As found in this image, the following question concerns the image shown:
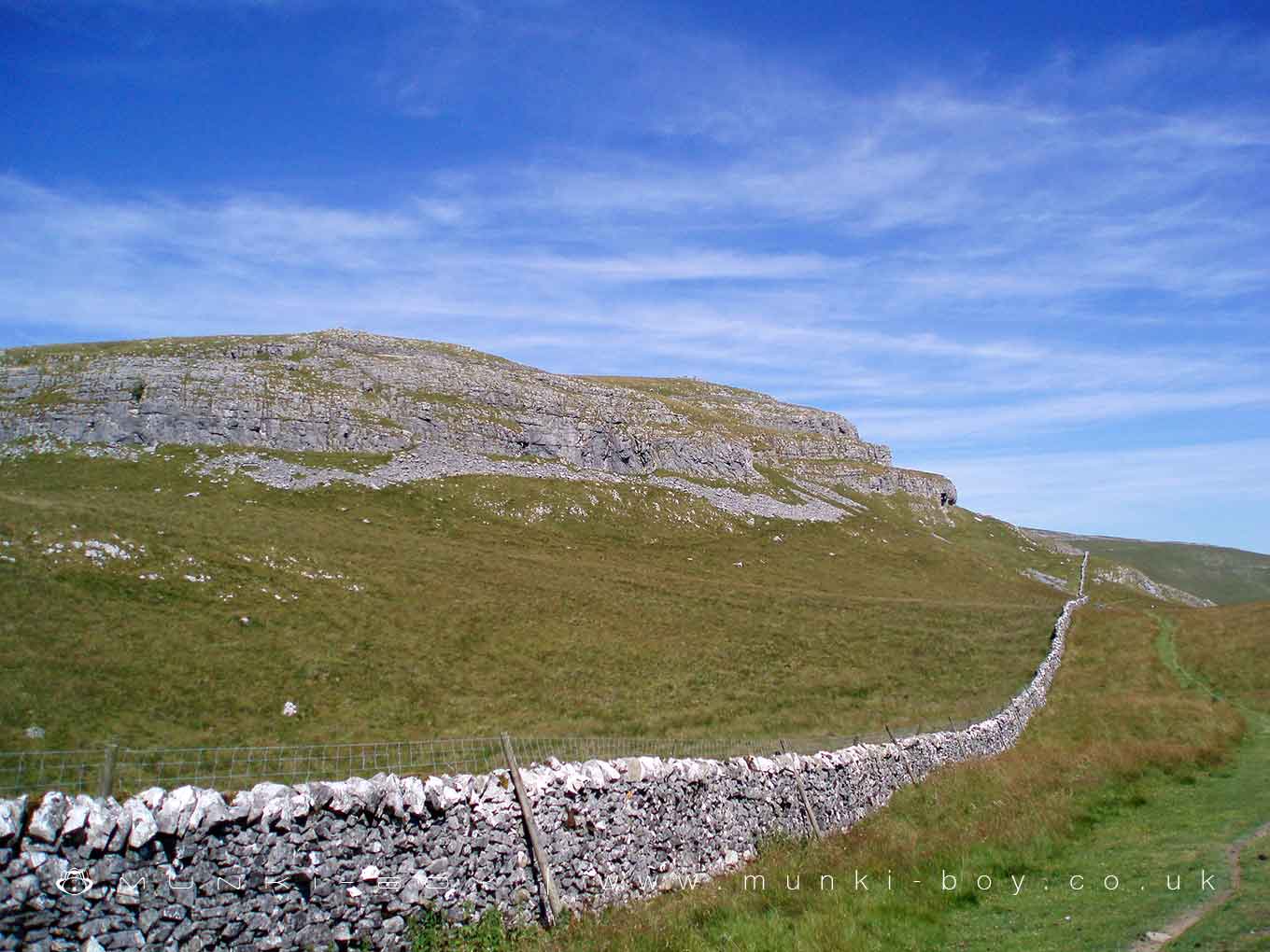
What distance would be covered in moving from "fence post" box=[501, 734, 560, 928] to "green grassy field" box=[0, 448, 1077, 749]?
16027mm

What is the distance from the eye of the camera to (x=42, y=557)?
31.6 metres

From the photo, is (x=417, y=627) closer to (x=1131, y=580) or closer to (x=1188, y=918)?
(x=1188, y=918)

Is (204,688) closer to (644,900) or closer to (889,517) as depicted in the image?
(644,900)

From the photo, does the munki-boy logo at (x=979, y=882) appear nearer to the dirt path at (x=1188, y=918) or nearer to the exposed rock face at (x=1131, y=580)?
the dirt path at (x=1188, y=918)

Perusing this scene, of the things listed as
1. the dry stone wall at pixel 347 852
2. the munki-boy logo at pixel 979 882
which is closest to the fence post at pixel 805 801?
the dry stone wall at pixel 347 852

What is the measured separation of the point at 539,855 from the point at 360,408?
248ft

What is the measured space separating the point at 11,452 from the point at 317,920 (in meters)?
68.9

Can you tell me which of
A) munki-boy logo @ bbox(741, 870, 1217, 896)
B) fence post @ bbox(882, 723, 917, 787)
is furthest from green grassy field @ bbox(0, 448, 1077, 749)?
munki-boy logo @ bbox(741, 870, 1217, 896)

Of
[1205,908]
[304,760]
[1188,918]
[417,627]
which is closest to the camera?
[1188,918]

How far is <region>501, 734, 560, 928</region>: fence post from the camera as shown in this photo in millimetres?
10289

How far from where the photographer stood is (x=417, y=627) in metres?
38.0

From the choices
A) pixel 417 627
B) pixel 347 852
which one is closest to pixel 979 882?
pixel 347 852

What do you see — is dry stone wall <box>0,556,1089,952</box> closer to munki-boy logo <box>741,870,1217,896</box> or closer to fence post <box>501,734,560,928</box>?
fence post <box>501,734,560,928</box>

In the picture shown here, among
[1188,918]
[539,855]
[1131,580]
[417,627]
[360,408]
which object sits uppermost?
[360,408]
